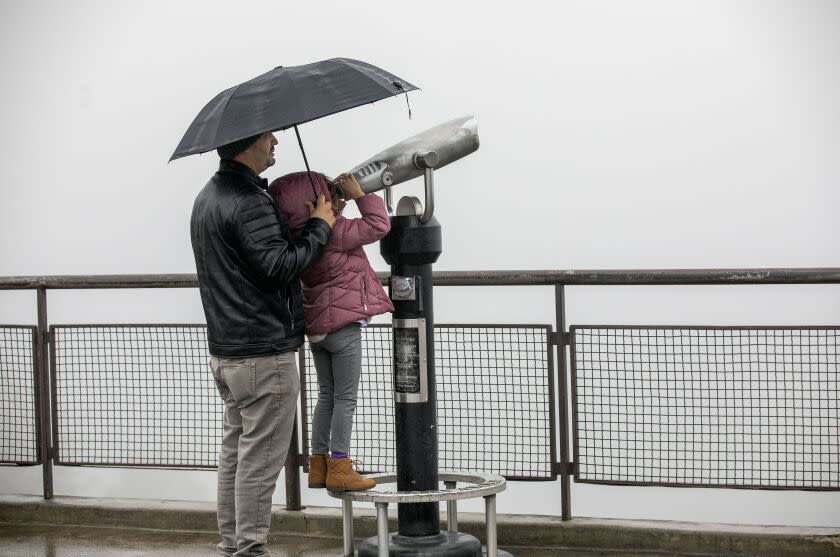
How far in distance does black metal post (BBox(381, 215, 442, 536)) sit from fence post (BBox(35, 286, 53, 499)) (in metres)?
2.23

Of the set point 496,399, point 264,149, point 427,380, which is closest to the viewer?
point 264,149

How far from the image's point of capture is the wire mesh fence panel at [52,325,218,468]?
5.84m

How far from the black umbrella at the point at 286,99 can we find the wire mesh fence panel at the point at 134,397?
196 cm

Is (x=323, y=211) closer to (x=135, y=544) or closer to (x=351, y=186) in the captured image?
(x=351, y=186)

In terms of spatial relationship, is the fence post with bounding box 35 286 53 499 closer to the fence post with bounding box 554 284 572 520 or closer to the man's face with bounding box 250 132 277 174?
the man's face with bounding box 250 132 277 174

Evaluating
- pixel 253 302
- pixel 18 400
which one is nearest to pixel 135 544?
pixel 18 400

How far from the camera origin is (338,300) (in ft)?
13.9

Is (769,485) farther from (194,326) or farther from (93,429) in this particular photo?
(93,429)

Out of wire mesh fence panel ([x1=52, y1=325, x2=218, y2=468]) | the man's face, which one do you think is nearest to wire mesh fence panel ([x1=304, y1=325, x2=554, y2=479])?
wire mesh fence panel ([x1=52, y1=325, x2=218, y2=468])

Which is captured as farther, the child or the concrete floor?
the concrete floor

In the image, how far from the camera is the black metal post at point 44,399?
19.4 ft

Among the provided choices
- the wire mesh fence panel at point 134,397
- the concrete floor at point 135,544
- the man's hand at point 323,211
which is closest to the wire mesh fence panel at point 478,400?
the concrete floor at point 135,544

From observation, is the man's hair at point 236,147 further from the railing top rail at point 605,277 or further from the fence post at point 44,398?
the fence post at point 44,398

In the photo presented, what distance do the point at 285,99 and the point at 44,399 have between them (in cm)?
268
